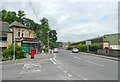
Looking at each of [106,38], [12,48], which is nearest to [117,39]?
[106,38]

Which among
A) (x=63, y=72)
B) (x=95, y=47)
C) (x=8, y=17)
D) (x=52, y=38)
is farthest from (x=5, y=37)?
(x=52, y=38)

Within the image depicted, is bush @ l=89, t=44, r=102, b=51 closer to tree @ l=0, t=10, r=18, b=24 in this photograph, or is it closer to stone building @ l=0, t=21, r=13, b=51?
stone building @ l=0, t=21, r=13, b=51

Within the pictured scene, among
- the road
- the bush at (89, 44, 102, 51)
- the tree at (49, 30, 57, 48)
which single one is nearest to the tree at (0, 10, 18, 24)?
the bush at (89, 44, 102, 51)

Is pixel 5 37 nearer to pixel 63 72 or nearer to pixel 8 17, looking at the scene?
pixel 8 17

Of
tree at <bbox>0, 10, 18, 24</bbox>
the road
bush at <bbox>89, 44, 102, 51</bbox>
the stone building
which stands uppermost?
tree at <bbox>0, 10, 18, 24</bbox>

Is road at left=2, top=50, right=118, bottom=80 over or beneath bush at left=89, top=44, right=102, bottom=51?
beneath

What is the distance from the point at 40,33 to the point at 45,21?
12.4 meters

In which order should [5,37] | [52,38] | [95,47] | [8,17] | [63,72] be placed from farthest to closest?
[52,38], [8,17], [95,47], [5,37], [63,72]

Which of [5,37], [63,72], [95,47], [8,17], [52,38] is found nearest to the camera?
[63,72]

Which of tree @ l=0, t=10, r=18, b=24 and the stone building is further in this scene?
tree @ l=0, t=10, r=18, b=24

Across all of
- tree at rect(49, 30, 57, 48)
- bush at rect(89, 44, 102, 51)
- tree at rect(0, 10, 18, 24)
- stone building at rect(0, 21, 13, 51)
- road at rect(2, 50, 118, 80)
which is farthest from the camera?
tree at rect(49, 30, 57, 48)

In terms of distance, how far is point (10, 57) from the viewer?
34906 mm

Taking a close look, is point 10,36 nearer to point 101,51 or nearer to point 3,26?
point 3,26

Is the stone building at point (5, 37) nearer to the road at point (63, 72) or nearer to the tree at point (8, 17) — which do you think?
the tree at point (8, 17)
